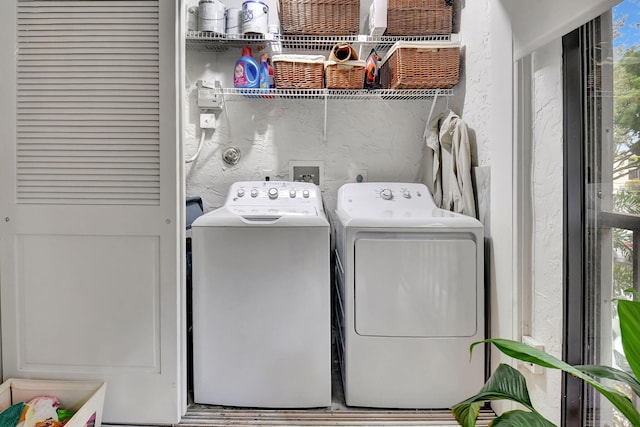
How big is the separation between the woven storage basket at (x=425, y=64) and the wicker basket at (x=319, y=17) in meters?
0.30

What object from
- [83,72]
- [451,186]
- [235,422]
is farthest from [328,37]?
[235,422]

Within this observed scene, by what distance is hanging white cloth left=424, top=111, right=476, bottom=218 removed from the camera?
5.84 feet

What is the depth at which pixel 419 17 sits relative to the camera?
2.00 m

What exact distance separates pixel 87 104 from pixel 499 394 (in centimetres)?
173

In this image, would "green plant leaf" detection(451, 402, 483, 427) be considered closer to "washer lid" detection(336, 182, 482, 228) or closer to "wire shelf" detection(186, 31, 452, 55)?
→ "washer lid" detection(336, 182, 482, 228)

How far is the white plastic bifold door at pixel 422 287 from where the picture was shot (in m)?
1.56

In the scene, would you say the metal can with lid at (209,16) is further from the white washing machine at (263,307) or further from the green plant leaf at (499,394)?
the green plant leaf at (499,394)

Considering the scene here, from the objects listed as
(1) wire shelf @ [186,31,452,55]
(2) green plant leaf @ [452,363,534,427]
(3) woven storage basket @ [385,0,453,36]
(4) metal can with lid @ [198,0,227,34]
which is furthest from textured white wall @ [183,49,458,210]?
(2) green plant leaf @ [452,363,534,427]

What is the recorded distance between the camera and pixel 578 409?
1236 mm

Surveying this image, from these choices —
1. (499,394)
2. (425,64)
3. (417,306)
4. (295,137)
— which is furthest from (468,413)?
(295,137)

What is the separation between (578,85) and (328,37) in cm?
128

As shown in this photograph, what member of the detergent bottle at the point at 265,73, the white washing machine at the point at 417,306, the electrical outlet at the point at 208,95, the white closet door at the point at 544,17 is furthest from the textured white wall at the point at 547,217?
the electrical outlet at the point at 208,95

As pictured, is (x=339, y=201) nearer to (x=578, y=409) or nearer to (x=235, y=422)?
(x=235, y=422)

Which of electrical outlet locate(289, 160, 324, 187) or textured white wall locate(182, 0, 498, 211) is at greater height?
textured white wall locate(182, 0, 498, 211)
